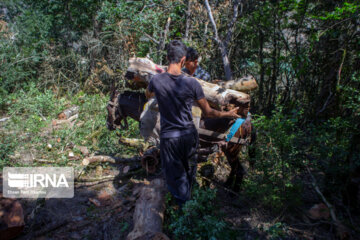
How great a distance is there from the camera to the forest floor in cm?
289

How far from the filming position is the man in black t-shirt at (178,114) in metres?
2.68

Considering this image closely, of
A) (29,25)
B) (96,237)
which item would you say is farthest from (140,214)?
(29,25)

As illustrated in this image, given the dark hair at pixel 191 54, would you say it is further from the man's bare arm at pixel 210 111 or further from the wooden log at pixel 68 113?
the wooden log at pixel 68 113

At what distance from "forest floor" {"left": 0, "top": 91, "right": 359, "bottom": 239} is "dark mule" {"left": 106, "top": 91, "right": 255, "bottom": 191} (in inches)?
12.4

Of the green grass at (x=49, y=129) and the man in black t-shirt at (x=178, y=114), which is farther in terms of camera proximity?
the green grass at (x=49, y=129)

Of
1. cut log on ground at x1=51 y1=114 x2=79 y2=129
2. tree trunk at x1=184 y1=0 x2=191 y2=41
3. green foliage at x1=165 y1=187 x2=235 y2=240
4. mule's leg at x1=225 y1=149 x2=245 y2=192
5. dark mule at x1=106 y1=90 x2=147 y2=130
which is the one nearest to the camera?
green foliage at x1=165 y1=187 x2=235 y2=240

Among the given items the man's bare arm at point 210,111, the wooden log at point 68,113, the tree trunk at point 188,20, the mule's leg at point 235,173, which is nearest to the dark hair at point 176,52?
the man's bare arm at point 210,111

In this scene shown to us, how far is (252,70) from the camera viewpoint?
→ 6.54 meters

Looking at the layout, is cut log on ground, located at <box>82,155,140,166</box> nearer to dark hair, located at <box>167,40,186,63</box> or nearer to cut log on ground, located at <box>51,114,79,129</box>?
cut log on ground, located at <box>51,114,79,129</box>

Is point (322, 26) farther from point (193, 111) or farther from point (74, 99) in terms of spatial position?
point (74, 99)

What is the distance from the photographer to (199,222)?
8.50 feet

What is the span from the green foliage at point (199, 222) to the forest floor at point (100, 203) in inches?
9.2

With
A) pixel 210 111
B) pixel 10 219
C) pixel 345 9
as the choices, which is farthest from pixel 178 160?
pixel 345 9

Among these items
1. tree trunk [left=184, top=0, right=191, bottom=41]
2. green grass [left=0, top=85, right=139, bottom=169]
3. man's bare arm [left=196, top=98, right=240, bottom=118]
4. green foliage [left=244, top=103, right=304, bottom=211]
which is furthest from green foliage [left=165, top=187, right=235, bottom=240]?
tree trunk [left=184, top=0, right=191, bottom=41]
